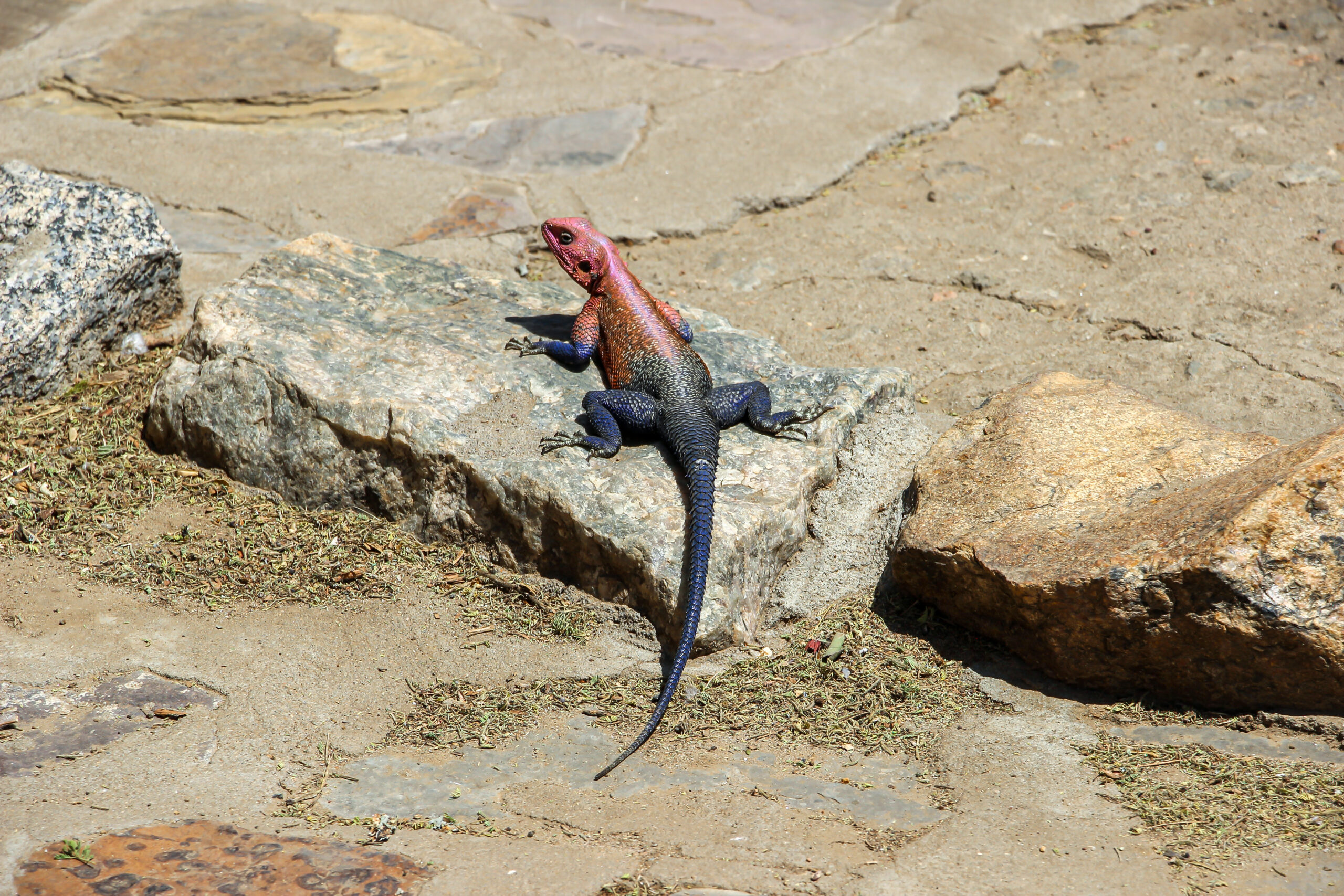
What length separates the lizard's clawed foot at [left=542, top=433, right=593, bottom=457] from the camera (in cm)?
433

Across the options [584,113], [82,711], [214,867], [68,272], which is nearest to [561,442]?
[82,711]

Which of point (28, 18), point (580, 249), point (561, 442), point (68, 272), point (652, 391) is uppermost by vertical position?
point (28, 18)

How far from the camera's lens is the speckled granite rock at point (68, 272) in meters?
5.12

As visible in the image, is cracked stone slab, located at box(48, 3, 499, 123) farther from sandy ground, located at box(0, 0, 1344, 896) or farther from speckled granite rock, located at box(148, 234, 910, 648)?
speckled granite rock, located at box(148, 234, 910, 648)

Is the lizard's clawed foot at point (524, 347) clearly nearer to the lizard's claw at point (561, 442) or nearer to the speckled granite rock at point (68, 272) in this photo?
the lizard's claw at point (561, 442)

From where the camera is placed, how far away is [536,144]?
7625mm

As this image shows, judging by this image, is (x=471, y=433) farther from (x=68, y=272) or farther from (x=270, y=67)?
(x=270, y=67)

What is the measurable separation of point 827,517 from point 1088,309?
2.73 meters

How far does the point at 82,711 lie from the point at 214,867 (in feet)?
3.47

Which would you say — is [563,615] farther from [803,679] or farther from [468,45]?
[468,45]

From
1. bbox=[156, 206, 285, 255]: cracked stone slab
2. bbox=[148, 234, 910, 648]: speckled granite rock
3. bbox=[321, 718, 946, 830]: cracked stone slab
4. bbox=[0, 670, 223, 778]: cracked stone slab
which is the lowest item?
bbox=[321, 718, 946, 830]: cracked stone slab

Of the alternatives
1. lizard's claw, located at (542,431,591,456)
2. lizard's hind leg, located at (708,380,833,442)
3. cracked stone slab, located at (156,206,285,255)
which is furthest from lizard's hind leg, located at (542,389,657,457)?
cracked stone slab, located at (156,206,285,255)

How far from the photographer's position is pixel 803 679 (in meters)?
3.88

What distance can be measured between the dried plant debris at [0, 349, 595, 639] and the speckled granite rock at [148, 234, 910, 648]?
12 cm
